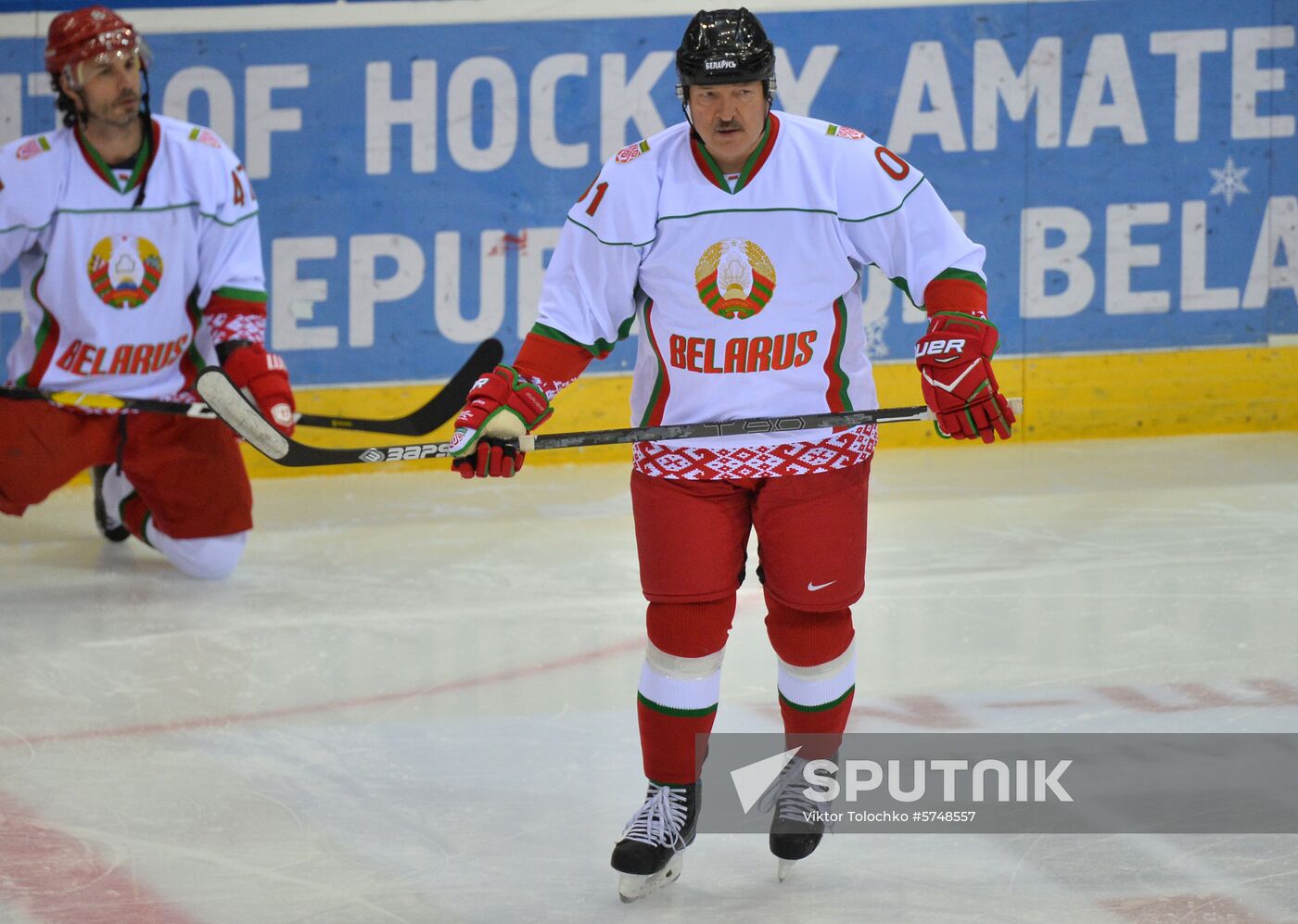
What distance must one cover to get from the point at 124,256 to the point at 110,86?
1.17 ft

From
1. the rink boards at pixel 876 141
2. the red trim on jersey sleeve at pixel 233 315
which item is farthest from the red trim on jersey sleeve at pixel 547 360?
the rink boards at pixel 876 141

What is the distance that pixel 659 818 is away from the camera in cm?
235

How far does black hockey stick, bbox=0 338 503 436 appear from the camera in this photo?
3107 millimetres

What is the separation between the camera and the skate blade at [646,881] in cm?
228

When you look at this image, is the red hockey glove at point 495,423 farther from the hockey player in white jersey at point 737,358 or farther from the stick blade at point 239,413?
the stick blade at point 239,413

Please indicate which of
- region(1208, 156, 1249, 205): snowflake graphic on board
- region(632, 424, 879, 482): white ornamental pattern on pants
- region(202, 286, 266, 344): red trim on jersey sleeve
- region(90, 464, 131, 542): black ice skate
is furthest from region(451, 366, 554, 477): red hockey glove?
region(1208, 156, 1249, 205): snowflake graphic on board

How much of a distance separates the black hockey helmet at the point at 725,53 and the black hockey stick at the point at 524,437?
428mm

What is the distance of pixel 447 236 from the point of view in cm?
504

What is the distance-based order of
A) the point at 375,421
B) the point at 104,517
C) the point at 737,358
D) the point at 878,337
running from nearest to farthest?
the point at 737,358
the point at 375,421
the point at 104,517
the point at 878,337

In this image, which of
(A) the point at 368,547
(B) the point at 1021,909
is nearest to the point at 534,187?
(A) the point at 368,547

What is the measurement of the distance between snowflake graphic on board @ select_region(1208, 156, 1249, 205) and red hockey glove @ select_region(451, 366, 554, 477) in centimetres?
347

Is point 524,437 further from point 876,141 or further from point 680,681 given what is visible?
point 876,141

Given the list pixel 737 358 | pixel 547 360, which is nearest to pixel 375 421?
pixel 547 360

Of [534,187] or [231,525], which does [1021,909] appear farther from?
[534,187]
